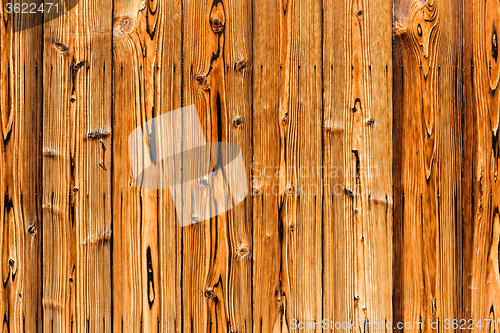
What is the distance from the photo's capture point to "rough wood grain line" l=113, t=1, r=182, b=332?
0.96 m

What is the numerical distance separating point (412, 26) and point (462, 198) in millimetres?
545

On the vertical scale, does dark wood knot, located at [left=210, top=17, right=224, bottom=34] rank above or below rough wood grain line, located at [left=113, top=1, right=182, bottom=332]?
above

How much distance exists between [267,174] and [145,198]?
0.37 metres

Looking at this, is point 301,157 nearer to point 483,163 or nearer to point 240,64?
point 240,64

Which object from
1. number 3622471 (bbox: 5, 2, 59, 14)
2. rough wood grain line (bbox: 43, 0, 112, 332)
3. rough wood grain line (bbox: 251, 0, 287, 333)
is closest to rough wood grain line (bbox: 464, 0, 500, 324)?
rough wood grain line (bbox: 251, 0, 287, 333)

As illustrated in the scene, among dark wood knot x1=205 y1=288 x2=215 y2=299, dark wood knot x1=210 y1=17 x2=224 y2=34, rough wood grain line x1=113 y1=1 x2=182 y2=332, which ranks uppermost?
dark wood knot x1=210 y1=17 x2=224 y2=34

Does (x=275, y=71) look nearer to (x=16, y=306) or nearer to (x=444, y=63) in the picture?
(x=444, y=63)

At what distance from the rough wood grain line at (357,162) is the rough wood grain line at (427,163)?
0.05m

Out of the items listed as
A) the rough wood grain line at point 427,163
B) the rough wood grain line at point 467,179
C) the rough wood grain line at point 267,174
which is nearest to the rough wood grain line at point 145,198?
the rough wood grain line at point 267,174

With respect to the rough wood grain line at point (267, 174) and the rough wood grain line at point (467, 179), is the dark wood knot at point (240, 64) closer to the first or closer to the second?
the rough wood grain line at point (267, 174)

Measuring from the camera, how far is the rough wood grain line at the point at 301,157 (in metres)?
0.96

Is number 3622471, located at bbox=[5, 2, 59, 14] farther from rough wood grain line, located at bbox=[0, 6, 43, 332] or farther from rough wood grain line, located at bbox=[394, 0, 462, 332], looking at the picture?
rough wood grain line, located at bbox=[394, 0, 462, 332]

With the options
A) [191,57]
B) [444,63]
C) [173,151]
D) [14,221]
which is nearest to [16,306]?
[14,221]

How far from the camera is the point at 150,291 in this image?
962 mm
